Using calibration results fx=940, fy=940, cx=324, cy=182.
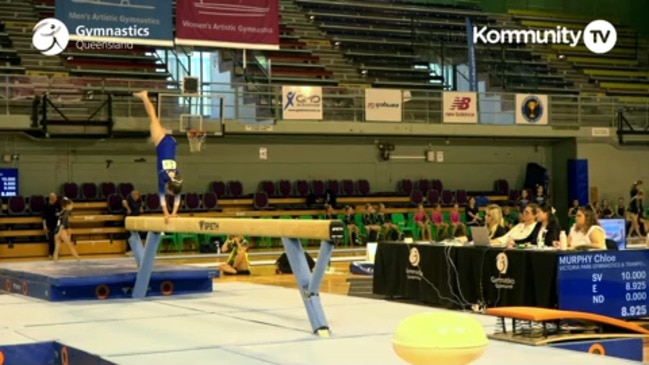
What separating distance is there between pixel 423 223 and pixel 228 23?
814 centimetres

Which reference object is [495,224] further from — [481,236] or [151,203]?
[151,203]

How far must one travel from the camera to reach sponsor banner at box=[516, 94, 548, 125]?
25.7 metres

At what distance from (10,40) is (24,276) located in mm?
12908

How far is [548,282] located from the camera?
1035 centimetres

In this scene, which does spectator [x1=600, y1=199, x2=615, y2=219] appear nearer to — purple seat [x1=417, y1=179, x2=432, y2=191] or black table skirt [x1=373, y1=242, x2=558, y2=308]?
purple seat [x1=417, y1=179, x2=432, y2=191]

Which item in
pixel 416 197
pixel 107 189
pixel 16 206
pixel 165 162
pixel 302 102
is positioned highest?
pixel 302 102

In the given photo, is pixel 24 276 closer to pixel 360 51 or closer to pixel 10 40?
pixel 10 40

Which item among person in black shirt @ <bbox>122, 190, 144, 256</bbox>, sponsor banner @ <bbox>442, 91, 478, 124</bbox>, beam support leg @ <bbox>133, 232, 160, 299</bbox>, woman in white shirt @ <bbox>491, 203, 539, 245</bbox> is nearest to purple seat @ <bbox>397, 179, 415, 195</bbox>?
sponsor banner @ <bbox>442, 91, 478, 124</bbox>

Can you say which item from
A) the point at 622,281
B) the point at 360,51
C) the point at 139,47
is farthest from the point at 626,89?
the point at 622,281

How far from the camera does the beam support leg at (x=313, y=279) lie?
7750 mm

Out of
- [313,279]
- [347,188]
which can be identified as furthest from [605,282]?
[347,188]

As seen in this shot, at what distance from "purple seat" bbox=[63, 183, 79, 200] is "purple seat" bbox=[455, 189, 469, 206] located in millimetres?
10556

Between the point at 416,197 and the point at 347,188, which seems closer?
the point at 347,188

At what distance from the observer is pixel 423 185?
2702cm
